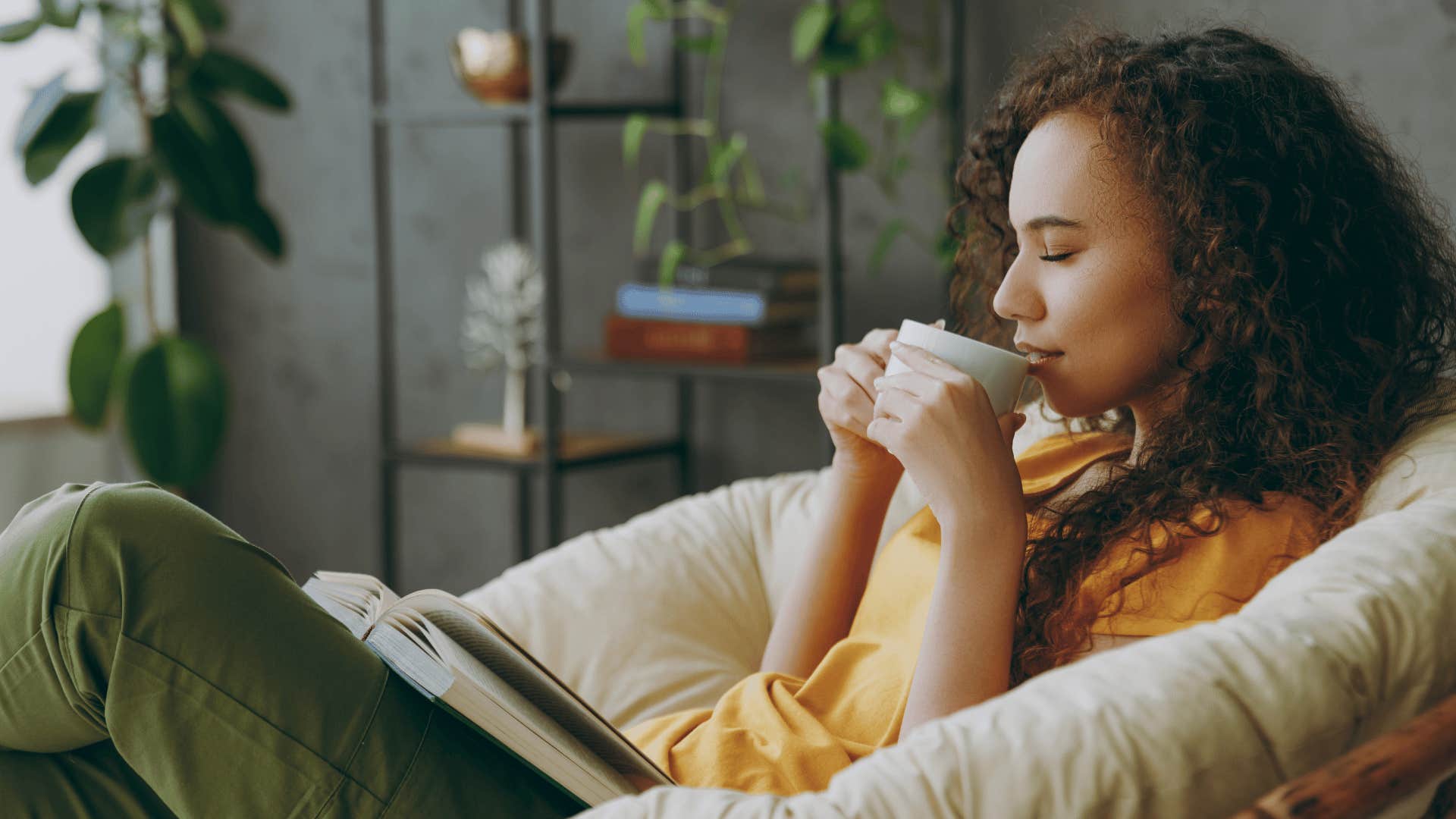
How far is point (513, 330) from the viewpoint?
8.52ft

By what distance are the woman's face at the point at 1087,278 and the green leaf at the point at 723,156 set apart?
1263mm

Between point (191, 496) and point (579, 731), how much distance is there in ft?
8.10

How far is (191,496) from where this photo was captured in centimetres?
322

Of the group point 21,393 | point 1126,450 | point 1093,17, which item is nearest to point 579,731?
point 1126,450

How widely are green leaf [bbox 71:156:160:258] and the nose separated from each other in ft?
6.00

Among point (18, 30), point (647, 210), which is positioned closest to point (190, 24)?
point (18, 30)

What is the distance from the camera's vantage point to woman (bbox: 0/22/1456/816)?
3.29ft

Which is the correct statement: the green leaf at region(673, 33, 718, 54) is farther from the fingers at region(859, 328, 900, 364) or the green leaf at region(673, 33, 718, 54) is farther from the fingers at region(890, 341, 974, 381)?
the fingers at region(890, 341, 974, 381)

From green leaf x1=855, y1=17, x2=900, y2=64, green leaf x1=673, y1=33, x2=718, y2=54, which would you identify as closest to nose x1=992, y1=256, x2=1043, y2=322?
green leaf x1=855, y1=17, x2=900, y2=64

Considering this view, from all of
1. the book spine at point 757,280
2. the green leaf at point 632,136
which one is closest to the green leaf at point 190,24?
the green leaf at point 632,136

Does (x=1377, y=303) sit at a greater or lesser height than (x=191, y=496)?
greater

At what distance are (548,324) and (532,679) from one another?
4.83 ft

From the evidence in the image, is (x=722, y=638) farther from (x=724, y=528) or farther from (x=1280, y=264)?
(x=1280, y=264)

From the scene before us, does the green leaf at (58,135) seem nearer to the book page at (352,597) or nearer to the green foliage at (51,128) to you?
the green foliage at (51,128)
